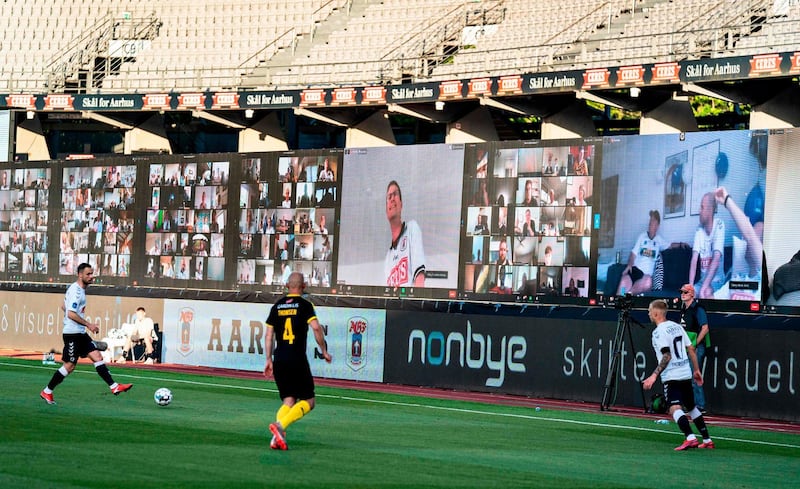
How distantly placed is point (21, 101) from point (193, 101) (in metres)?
6.06

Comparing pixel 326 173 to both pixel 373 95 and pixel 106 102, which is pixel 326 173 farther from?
pixel 106 102

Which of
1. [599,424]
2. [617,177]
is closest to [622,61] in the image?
[617,177]

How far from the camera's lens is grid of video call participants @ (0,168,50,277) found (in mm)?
34281

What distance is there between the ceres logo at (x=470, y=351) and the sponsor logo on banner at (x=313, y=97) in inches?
356

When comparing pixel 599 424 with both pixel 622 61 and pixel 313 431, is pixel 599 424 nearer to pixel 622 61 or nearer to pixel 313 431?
pixel 313 431

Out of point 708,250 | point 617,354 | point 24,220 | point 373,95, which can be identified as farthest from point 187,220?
point 617,354

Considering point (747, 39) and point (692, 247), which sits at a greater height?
point (747, 39)

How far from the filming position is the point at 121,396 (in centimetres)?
1997

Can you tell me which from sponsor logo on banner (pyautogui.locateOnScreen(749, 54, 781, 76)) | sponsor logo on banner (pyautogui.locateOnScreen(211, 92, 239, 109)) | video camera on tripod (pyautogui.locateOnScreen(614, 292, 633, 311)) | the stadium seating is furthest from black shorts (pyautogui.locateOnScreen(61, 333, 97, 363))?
sponsor logo on banner (pyautogui.locateOnScreen(211, 92, 239, 109))

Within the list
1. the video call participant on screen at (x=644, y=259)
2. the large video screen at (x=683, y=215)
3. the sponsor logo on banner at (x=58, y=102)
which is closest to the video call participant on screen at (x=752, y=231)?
the large video screen at (x=683, y=215)

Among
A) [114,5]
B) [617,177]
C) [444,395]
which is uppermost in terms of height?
[114,5]

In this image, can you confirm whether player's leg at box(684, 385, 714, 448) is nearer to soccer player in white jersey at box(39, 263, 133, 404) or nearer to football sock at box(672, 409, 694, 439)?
football sock at box(672, 409, 694, 439)

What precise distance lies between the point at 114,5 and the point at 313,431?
29.1 metres

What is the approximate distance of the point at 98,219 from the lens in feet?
110
